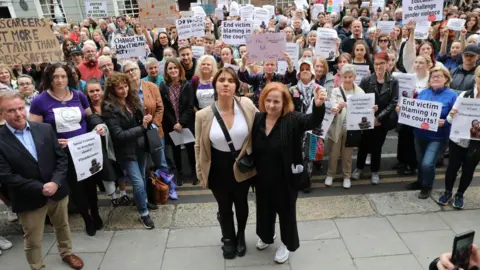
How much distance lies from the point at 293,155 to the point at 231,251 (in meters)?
1.35

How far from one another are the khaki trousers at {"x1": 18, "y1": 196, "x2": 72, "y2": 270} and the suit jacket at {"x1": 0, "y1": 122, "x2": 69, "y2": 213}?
10cm

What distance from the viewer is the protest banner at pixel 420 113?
4294mm

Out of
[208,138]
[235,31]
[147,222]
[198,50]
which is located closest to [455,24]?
[235,31]

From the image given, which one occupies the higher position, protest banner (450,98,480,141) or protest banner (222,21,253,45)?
protest banner (222,21,253,45)

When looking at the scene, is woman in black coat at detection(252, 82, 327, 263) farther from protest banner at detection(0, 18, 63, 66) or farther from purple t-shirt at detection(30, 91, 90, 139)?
protest banner at detection(0, 18, 63, 66)

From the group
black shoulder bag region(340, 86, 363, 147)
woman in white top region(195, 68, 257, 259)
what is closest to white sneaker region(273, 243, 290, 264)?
woman in white top region(195, 68, 257, 259)

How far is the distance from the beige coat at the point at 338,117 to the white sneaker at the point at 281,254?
1.99 m

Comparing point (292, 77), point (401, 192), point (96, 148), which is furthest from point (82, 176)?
point (401, 192)

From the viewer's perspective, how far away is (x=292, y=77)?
5215 mm

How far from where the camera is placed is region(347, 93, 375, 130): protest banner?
466 cm

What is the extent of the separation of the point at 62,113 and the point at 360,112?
3.77 metres

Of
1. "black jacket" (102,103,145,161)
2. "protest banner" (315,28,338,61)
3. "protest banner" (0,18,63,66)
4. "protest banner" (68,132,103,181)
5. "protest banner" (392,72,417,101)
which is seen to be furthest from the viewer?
"protest banner" (315,28,338,61)

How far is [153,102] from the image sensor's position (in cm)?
478

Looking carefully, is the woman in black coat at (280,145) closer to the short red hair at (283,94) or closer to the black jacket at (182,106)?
the short red hair at (283,94)
